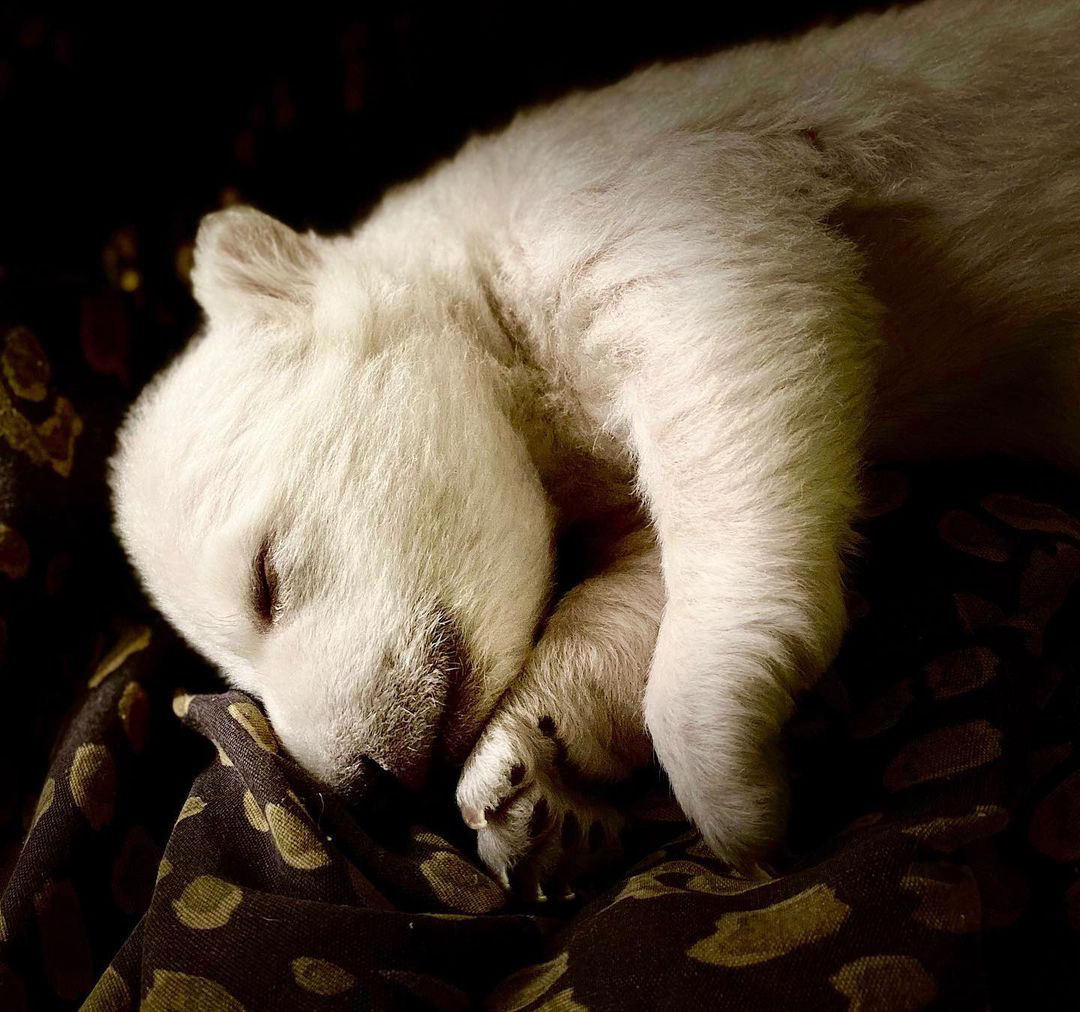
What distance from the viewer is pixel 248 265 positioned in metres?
1.95

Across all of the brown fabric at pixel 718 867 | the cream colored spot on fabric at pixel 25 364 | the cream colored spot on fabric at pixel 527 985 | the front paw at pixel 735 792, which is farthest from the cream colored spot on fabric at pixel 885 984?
the cream colored spot on fabric at pixel 25 364

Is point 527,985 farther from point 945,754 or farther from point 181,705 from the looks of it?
point 181,705

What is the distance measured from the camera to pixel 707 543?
140 centimetres

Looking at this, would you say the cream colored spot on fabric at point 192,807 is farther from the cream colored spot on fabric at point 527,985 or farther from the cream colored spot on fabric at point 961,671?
the cream colored spot on fabric at point 961,671

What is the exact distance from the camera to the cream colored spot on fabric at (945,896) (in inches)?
41.6

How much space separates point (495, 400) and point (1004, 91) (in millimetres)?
1078

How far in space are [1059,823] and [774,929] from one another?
1.74 ft

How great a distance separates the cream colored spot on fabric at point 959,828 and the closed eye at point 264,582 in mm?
1097

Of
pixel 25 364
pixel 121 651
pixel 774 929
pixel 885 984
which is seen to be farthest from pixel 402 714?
pixel 25 364

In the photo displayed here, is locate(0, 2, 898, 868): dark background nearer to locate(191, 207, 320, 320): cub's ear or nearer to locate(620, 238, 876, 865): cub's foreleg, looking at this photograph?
locate(191, 207, 320, 320): cub's ear

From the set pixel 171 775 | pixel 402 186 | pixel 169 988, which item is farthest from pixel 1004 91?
pixel 171 775

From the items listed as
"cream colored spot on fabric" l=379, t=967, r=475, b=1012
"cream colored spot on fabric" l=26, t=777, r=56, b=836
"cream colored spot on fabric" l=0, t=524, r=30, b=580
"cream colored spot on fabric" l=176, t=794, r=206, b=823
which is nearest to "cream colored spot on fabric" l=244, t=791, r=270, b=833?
"cream colored spot on fabric" l=176, t=794, r=206, b=823

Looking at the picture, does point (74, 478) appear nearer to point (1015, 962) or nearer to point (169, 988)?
point (169, 988)

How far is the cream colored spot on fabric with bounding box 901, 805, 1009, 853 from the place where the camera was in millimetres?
1137
